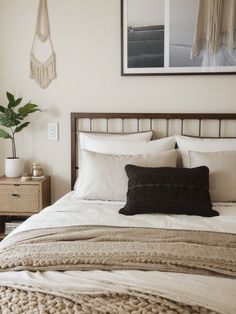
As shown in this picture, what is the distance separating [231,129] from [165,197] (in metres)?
0.97

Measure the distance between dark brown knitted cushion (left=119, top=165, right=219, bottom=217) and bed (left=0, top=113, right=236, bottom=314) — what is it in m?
0.02

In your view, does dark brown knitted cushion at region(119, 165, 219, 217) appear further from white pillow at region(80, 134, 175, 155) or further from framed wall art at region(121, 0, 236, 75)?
framed wall art at region(121, 0, 236, 75)

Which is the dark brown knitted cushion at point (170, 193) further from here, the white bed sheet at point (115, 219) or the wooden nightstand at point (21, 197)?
the wooden nightstand at point (21, 197)

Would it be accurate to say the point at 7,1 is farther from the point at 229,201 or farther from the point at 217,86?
the point at 229,201

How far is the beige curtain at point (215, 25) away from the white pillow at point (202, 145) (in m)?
0.65

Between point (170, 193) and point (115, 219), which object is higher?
point (170, 193)

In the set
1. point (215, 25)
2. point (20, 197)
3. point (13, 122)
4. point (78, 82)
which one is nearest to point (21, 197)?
point (20, 197)

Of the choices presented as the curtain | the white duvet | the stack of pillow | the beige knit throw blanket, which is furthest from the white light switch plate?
the white duvet

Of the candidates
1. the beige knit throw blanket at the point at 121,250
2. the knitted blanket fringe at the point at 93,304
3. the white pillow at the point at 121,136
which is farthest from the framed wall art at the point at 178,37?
the knitted blanket fringe at the point at 93,304

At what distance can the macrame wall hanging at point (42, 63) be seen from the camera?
2924 mm

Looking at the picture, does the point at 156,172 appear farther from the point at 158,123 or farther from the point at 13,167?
the point at 13,167

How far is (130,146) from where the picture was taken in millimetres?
2674

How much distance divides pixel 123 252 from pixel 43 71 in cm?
193

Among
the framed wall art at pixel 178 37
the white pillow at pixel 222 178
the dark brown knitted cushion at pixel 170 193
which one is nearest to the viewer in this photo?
the dark brown knitted cushion at pixel 170 193
